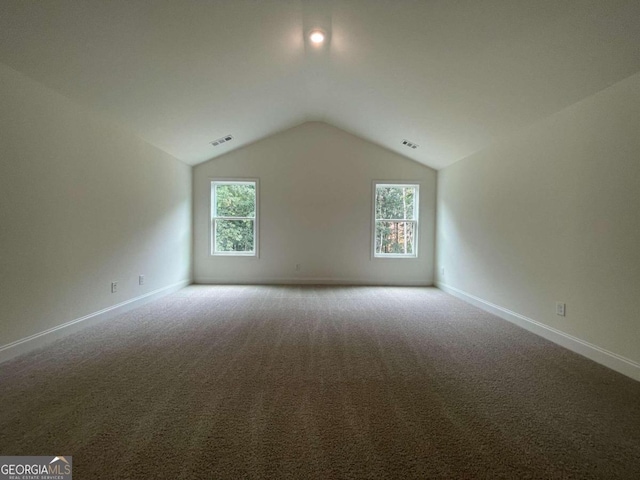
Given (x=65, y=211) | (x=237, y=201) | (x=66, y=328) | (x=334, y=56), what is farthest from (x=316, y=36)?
(x=66, y=328)

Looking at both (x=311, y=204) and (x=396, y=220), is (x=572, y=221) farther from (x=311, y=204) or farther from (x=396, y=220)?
(x=311, y=204)

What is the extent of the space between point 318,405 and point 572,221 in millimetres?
2730

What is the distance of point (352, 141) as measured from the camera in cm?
579

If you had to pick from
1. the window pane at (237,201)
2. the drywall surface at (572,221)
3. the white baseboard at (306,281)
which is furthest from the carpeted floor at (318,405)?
the window pane at (237,201)

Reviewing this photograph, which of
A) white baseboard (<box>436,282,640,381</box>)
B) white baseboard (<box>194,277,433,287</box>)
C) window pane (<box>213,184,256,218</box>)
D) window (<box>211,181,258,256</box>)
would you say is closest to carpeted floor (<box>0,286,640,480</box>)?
white baseboard (<box>436,282,640,381</box>)

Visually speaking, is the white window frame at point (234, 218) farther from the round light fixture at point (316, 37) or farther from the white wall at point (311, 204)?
the round light fixture at point (316, 37)

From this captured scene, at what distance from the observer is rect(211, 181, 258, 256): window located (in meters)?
5.80

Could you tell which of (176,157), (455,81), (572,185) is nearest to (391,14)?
(455,81)

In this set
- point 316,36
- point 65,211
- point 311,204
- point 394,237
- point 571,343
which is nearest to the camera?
point 571,343

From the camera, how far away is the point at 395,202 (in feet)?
19.3

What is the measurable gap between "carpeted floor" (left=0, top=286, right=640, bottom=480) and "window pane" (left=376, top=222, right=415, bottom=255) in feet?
9.64

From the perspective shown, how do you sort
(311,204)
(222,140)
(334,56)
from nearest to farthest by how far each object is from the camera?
1. (334,56)
2. (222,140)
3. (311,204)

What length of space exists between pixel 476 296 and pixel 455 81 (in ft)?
9.49

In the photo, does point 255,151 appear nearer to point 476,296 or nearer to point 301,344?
point 301,344
